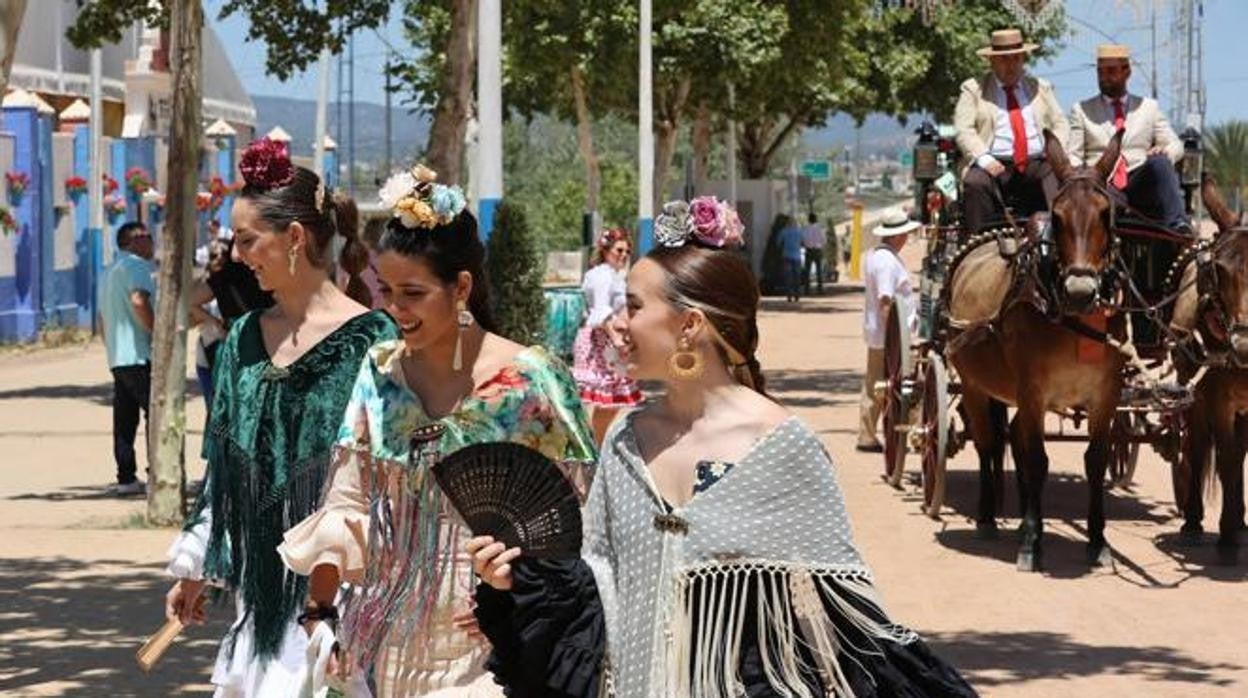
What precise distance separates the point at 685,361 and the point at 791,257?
53708 millimetres

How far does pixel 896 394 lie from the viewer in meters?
18.6

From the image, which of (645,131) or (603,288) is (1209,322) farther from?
(645,131)

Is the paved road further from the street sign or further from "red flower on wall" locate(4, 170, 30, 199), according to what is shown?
the street sign

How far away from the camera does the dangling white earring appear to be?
19.5ft

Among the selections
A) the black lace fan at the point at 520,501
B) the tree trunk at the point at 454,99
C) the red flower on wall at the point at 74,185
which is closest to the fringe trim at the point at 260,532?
the black lace fan at the point at 520,501

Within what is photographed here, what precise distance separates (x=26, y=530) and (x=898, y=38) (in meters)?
43.7

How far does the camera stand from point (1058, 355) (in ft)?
48.3

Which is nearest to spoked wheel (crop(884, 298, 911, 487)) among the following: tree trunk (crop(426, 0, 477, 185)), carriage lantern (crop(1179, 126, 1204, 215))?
carriage lantern (crop(1179, 126, 1204, 215))

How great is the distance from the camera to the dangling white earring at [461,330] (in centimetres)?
595

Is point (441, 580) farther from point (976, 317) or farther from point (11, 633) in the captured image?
point (976, 317)

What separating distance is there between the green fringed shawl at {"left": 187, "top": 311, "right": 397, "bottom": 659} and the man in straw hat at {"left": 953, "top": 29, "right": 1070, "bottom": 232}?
10016 mm

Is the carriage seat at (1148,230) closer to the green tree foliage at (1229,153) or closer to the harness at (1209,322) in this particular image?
the harness at (1209,322)

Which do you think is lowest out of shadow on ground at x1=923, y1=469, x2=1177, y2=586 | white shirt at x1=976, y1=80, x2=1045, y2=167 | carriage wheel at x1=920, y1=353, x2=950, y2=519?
shadow on ground at x1=923, y1=469, x2=1177, y2=586

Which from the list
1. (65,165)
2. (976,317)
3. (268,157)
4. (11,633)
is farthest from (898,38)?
(268,157)
